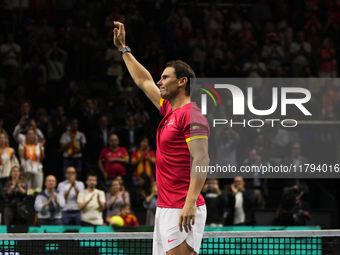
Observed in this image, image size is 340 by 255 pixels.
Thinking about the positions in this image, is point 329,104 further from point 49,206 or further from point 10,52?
point 10,52

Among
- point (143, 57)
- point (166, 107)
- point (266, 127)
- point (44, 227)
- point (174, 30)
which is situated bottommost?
point (44, 227)

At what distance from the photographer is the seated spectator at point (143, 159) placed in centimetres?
1199

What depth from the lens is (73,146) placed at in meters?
12.2

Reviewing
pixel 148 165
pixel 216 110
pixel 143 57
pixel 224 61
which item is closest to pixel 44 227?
pixel 148 165

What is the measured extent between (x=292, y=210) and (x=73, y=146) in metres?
5.08

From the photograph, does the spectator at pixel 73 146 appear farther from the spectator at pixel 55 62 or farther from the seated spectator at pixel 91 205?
the spectator at pixel 55 62

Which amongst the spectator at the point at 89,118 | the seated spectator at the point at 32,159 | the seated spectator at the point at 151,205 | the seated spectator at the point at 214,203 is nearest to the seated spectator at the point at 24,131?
the seated spectator at the point at 32,159

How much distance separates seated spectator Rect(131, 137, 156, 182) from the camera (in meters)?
12.0

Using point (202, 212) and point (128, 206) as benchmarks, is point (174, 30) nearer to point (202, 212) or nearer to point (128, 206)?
point (128, 206)

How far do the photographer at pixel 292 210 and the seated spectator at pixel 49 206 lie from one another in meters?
4.51

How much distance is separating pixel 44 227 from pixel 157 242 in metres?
6.04

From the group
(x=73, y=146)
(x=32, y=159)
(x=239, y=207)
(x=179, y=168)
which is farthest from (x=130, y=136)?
(x=179, y=168)

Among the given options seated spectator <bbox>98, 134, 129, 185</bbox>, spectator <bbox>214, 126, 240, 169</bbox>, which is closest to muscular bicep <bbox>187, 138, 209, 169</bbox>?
spectator <bbox>214, 126, 240, 169</bbox>

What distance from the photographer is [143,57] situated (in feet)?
50.5
